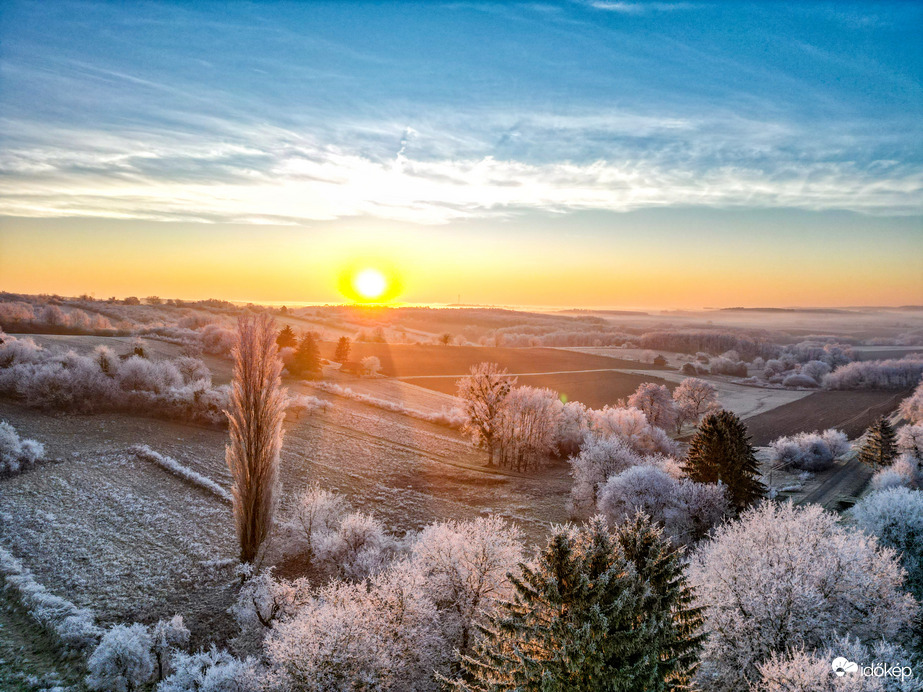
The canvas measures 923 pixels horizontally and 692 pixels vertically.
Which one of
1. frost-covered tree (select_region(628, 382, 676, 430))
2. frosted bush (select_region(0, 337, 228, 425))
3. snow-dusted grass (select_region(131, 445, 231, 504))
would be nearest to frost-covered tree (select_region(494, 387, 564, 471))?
frost-covered tree (select_region(628, 382, 676, 430))

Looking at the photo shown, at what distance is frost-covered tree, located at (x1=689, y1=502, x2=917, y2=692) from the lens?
16.1 m

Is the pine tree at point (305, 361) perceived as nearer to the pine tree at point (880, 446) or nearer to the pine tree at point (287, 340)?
the pine tree at point (287, 340)

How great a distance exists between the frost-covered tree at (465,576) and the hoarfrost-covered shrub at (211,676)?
5833 mm

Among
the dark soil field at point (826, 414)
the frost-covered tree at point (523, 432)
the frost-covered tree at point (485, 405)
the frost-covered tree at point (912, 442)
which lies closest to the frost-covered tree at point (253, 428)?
the frost-covered tree at point (523, 432)

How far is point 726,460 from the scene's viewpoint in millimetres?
30094

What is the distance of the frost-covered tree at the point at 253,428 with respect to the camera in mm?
21281

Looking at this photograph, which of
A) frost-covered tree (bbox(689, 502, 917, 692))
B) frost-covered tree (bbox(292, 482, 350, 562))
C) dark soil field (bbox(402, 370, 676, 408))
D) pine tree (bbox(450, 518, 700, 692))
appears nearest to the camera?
pine tree (bbox(450, 518, 700, 692))

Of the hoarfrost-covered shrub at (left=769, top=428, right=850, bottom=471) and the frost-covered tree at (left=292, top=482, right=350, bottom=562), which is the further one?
the hoarfrost-covered shrub at (left=769, top=428, right=850, bottom=471)

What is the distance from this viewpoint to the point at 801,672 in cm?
1265

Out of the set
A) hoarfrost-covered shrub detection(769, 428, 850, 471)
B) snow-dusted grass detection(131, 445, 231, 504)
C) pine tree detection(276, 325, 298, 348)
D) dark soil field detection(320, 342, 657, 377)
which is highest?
pine tree detection(276, 325, 298, 348)

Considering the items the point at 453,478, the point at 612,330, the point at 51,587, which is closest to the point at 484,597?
the point at 51,587

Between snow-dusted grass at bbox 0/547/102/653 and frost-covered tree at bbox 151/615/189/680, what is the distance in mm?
1956

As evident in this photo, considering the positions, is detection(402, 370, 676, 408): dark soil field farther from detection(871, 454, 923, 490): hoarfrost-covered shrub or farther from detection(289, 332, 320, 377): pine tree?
detection(871, 454, 923, 490): hoarfrost-covered shrub

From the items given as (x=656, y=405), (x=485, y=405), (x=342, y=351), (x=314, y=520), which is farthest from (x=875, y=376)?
(x=314, y=520)
